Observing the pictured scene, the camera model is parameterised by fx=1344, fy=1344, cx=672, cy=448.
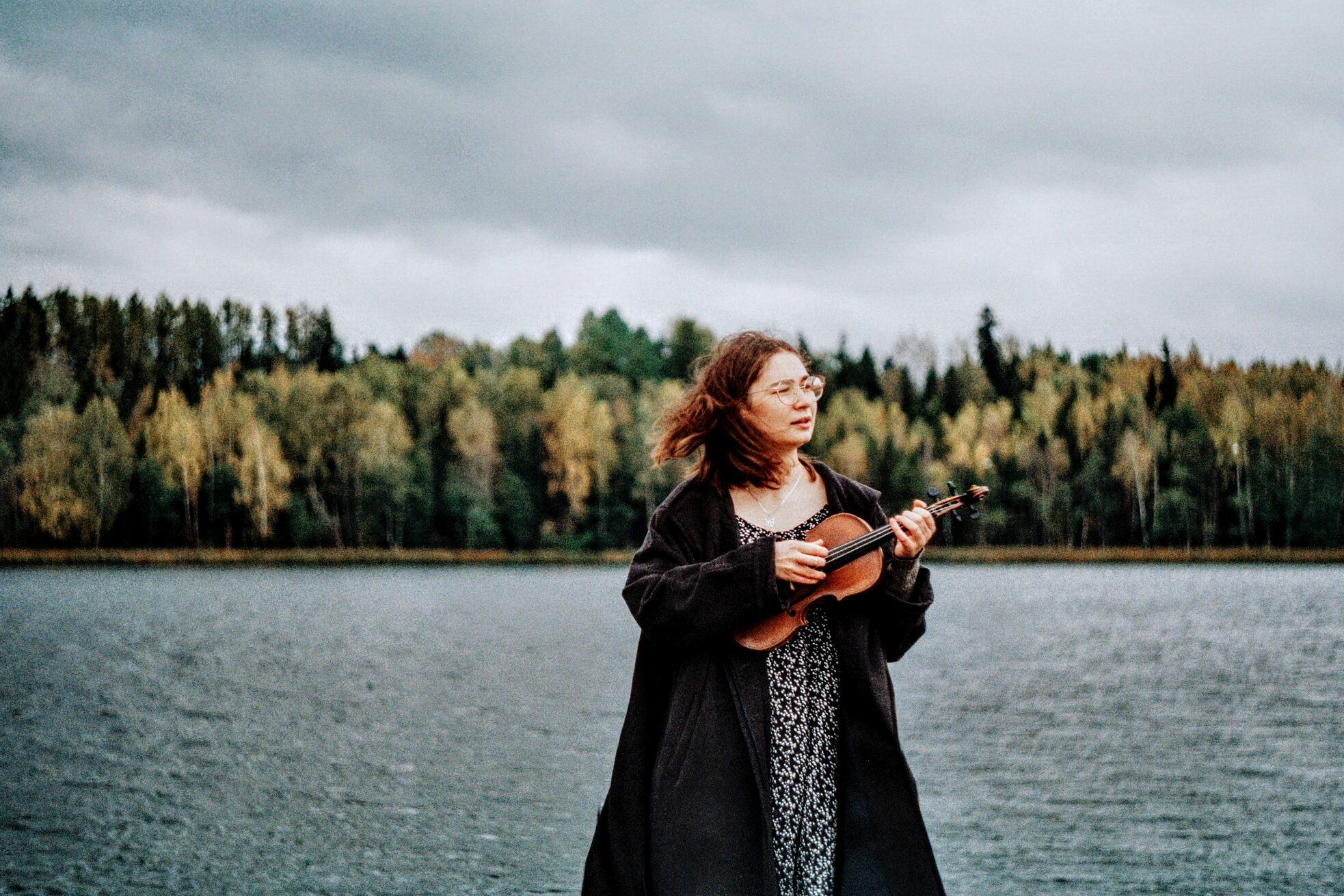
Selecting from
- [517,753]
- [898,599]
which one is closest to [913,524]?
[898,599]

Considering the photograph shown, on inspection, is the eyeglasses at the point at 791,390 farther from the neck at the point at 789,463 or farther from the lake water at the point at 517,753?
the lake water at the point at 517,753

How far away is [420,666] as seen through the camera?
2522 cm

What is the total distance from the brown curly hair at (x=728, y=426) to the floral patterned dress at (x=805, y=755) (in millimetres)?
218

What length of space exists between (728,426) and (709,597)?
1.76 ft

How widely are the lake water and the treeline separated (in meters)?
45.4

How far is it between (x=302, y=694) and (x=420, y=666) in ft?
14.2

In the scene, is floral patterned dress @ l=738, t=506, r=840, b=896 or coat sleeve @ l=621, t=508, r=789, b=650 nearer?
coat sleeve @ l=621, t=508, r=789, b=650

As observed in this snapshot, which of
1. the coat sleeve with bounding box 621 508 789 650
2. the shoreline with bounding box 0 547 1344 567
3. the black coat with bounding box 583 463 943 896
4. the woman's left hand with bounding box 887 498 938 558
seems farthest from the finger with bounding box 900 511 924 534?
the shoreline with bounding box 0 547 1344 567

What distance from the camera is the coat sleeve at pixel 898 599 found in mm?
3545

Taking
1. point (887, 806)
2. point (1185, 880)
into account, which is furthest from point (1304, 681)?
point (887, 806)

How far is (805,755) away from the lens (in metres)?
3.61

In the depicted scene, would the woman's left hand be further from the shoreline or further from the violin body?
the shoreline

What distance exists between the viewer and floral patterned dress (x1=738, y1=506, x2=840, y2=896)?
3.55 metres

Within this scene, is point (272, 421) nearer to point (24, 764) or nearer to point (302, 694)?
point (302, 694)
